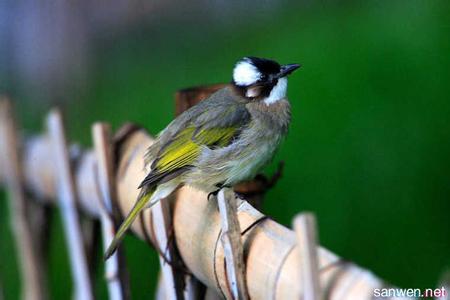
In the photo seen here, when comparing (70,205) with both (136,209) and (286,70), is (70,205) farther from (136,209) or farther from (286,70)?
(286,70)

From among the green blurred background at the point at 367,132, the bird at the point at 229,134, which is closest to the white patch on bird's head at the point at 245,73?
the bird at the point at 229,134

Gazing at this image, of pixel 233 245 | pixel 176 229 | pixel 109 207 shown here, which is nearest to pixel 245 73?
pixel 109 207

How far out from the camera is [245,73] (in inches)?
72.3

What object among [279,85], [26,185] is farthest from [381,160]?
[26,185]

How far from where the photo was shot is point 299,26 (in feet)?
8.19

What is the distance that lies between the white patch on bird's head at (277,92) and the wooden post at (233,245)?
0.80 m

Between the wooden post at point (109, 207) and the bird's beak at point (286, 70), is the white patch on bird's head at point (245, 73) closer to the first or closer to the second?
the bird's beak at point (286, 70)

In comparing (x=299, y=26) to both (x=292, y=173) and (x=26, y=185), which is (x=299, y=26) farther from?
(x=26, y=185)

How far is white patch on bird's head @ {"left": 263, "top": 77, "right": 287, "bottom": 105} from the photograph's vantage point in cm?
188

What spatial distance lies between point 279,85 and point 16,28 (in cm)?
206

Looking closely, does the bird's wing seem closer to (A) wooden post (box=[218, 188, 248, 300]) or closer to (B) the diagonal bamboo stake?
(B) the diagonal bamboo stake

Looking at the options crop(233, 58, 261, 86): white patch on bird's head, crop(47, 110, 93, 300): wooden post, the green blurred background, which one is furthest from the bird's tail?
the green blurred background

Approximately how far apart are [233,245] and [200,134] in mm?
712

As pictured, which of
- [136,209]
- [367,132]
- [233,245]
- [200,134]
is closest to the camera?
[233,245]
